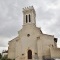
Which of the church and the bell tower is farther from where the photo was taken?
the bell tower

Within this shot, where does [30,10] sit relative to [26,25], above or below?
above

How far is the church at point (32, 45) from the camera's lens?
43.3m

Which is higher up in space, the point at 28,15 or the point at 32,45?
the point at 28,15

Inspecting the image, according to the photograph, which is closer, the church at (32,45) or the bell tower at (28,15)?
the church at (32,45)

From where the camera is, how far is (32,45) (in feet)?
147

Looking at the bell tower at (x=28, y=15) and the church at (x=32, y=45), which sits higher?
the bell tower at (x=28, y=15)

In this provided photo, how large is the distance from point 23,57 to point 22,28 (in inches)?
329

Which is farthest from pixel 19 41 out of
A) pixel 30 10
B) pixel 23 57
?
pixel 30 10

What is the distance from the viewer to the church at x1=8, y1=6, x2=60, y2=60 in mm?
43281

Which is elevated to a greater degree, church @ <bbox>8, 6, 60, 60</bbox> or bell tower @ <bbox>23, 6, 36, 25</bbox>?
bell tower @ <bbox>23, 6, 36, 25</bbox>

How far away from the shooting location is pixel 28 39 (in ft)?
149

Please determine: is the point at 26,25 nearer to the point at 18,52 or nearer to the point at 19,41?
the point at 19,41

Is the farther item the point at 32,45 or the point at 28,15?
the point at 28,15

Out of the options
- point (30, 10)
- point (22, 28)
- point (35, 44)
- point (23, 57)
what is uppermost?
point (30, 10)
